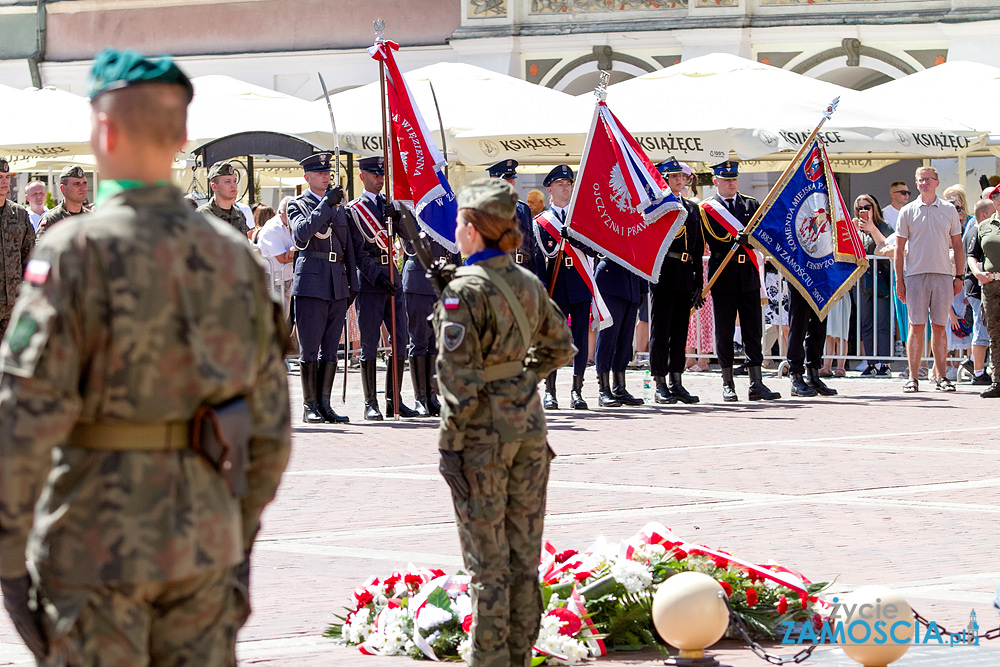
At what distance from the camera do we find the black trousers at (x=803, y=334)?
1592 centimetres

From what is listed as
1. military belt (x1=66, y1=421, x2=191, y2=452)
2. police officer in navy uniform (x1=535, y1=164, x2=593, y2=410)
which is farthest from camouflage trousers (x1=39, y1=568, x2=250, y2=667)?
police officer in navy uniform (x1=535, y1=164, x2=593, y2=410)

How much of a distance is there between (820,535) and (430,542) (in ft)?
5.93

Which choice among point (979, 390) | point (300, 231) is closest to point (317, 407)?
point (300, 231)

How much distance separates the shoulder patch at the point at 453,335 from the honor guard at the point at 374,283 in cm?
818

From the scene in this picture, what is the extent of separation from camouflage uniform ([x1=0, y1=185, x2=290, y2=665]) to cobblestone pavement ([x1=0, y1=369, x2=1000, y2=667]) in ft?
7.73

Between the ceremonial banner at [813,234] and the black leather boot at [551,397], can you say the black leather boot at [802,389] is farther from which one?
the black leather boot at [551,397]

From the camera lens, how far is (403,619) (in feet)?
18.6

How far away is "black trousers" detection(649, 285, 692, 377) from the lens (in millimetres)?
15055

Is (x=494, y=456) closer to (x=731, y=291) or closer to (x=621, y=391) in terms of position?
(x=621, y=391)

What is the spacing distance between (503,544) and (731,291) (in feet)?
34.3

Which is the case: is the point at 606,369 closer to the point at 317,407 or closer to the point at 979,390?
the point at 317,407

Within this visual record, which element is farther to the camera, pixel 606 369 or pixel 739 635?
pixel 606 369

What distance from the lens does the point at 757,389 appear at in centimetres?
1548

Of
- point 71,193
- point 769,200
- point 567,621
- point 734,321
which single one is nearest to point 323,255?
point 71,193
